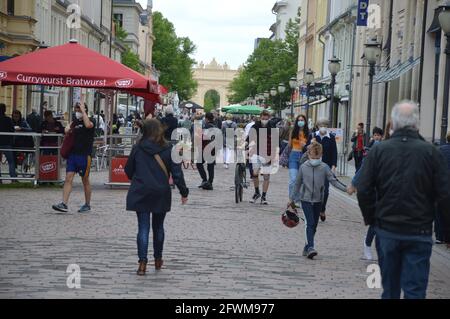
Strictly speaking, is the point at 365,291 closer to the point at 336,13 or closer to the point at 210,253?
the point at 210,253

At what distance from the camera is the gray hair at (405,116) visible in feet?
23.6

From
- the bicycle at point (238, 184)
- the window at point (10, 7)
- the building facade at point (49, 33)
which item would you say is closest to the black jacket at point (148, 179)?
the bicycle at point (238, 184)

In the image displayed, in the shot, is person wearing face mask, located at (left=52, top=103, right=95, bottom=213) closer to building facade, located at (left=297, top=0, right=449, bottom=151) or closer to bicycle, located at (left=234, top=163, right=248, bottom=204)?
bicycle, located at (left=234, top=163, right=248, bottom=204)

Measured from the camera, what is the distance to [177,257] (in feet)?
38.2

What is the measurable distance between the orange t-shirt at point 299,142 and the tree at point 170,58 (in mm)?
105824

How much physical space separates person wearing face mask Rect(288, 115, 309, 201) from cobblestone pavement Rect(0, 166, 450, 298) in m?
0.93

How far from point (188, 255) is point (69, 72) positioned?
32.5 feet

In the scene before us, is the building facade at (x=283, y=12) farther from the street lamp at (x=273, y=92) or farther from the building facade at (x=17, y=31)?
the building facade at (x=17, y=31)

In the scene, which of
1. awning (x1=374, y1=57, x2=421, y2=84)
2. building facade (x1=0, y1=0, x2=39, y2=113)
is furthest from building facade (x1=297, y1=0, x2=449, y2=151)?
building facade (x1=0, y1=0, x2=39, y2=113)

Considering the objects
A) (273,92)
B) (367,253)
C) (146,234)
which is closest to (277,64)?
(273,92)

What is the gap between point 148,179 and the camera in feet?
33.8

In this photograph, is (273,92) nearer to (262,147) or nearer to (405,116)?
(262,147)
